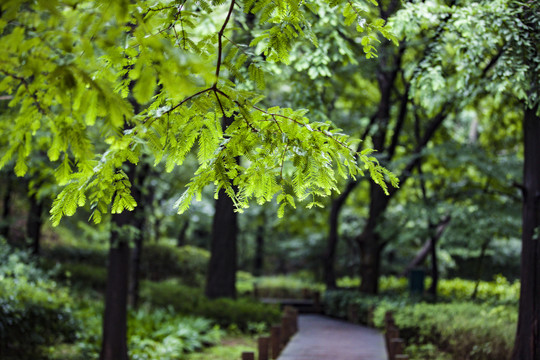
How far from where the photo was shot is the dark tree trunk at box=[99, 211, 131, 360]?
843cm

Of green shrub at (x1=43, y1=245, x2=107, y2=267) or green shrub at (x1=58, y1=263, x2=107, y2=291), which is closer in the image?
green shrub at (x1=58, y1=263, x2=107, y2=291)

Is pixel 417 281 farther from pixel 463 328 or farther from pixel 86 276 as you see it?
pixel 86 276

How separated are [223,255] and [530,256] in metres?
9.77

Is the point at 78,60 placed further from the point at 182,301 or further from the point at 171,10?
the point at 182,301

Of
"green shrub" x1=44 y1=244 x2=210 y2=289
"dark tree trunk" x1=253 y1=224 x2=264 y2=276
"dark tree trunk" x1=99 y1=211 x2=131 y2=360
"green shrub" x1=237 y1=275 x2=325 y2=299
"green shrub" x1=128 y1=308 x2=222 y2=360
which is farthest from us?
"dark tree trunk" x1=253 y1=224 x2=264 y2=276

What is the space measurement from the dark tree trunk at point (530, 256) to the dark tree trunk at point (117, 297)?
20.4ft

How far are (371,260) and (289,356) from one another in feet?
29.7

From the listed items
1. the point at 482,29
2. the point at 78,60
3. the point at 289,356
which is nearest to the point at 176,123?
the point at 78,60

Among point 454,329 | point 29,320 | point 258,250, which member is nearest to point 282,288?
point 258,250

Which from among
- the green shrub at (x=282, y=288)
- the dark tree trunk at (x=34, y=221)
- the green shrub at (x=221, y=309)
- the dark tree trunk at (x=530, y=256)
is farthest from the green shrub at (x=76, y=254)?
the dark tree trunk at (x=530, y=256)

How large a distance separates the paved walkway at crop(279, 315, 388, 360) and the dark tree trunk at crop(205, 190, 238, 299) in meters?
2.81

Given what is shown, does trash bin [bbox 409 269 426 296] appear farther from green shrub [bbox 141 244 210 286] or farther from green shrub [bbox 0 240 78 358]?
green shrub [bbox 0 240 78 358]

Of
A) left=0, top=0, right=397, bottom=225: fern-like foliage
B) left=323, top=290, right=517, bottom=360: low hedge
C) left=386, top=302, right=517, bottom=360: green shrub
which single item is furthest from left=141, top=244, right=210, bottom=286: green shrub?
left=0, top=0, right=397, bottom=225: fern-like foliage

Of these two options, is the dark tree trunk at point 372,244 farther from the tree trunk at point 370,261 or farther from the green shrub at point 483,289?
the green shrub at point 483,289
